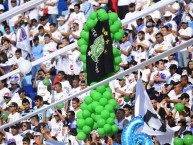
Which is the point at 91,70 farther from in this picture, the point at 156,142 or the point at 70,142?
the point at 70,142

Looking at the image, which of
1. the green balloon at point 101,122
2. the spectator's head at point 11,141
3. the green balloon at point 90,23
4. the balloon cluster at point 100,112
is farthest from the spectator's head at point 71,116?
the green balloon at point 90,23

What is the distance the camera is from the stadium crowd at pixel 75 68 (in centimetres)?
1311

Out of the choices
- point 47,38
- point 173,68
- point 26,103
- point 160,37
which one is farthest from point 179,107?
point 47,38

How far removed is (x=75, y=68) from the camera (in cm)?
1481

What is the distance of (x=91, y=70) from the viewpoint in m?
10.9

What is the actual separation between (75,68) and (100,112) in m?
3.62

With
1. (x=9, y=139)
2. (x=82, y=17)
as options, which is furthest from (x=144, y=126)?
(x=82, y=17)

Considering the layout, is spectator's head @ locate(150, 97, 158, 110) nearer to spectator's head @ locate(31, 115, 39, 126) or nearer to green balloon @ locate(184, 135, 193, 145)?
green balloon @ locate(184, 135, 193, 145)

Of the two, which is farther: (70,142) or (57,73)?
(57,73)

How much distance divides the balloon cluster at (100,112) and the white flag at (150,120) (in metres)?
0.37

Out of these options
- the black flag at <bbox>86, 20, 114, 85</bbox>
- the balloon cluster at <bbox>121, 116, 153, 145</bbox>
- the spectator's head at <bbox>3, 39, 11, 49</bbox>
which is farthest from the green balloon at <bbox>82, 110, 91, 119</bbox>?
the spectator's head at <bbox>3, 39, 11, 49</bbox>

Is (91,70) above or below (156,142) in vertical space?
above

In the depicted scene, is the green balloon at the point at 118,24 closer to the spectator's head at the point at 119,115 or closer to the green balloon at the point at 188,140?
the green balloon at the point at 188,140

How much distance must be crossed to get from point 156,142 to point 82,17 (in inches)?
158
